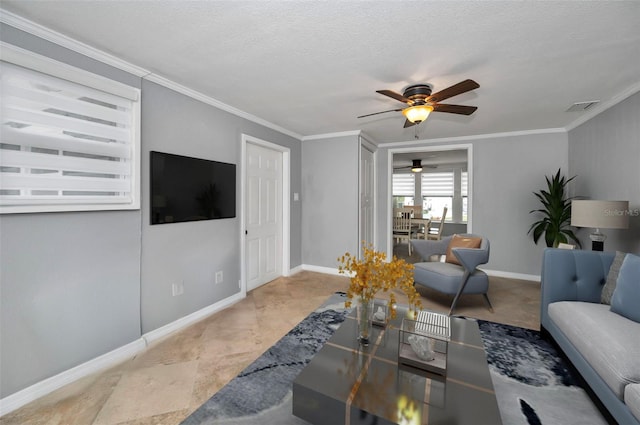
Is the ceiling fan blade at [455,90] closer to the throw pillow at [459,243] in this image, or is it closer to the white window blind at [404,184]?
the throw pillow at [459,243]

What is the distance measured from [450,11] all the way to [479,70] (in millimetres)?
914

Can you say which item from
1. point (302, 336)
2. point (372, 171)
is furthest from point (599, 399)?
point (372, 171)

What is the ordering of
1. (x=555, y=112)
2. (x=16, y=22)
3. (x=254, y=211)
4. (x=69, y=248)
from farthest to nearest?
(x=254, y=211)
(x=555, y=112)
(x=69, y=248)
(x=16, y=22)

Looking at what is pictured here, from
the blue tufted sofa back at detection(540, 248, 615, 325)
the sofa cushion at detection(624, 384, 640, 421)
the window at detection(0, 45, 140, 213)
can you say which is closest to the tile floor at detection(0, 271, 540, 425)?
the blue tufted sofa back at detection(540, 248, 615, 325)

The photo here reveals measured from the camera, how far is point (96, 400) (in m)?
1.76

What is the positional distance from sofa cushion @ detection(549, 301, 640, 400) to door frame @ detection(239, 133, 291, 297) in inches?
125

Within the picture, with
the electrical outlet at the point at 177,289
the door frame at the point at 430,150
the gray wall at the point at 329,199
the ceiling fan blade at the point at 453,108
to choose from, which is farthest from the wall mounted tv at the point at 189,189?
the door frame at the point at 430,150

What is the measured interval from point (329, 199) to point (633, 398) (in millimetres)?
3770

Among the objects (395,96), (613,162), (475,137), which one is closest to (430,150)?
(475,137)

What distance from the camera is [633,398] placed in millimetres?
1264

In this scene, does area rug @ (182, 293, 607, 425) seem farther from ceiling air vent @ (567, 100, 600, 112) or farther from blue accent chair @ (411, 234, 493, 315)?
ceiling air vent @ (567, 100, 600, 112)

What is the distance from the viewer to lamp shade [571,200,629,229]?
2482 millimetres

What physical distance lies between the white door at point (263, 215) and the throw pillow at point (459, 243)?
8.24ft

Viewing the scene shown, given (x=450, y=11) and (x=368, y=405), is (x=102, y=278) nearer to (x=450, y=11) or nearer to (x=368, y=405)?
(x=368, y=405)
